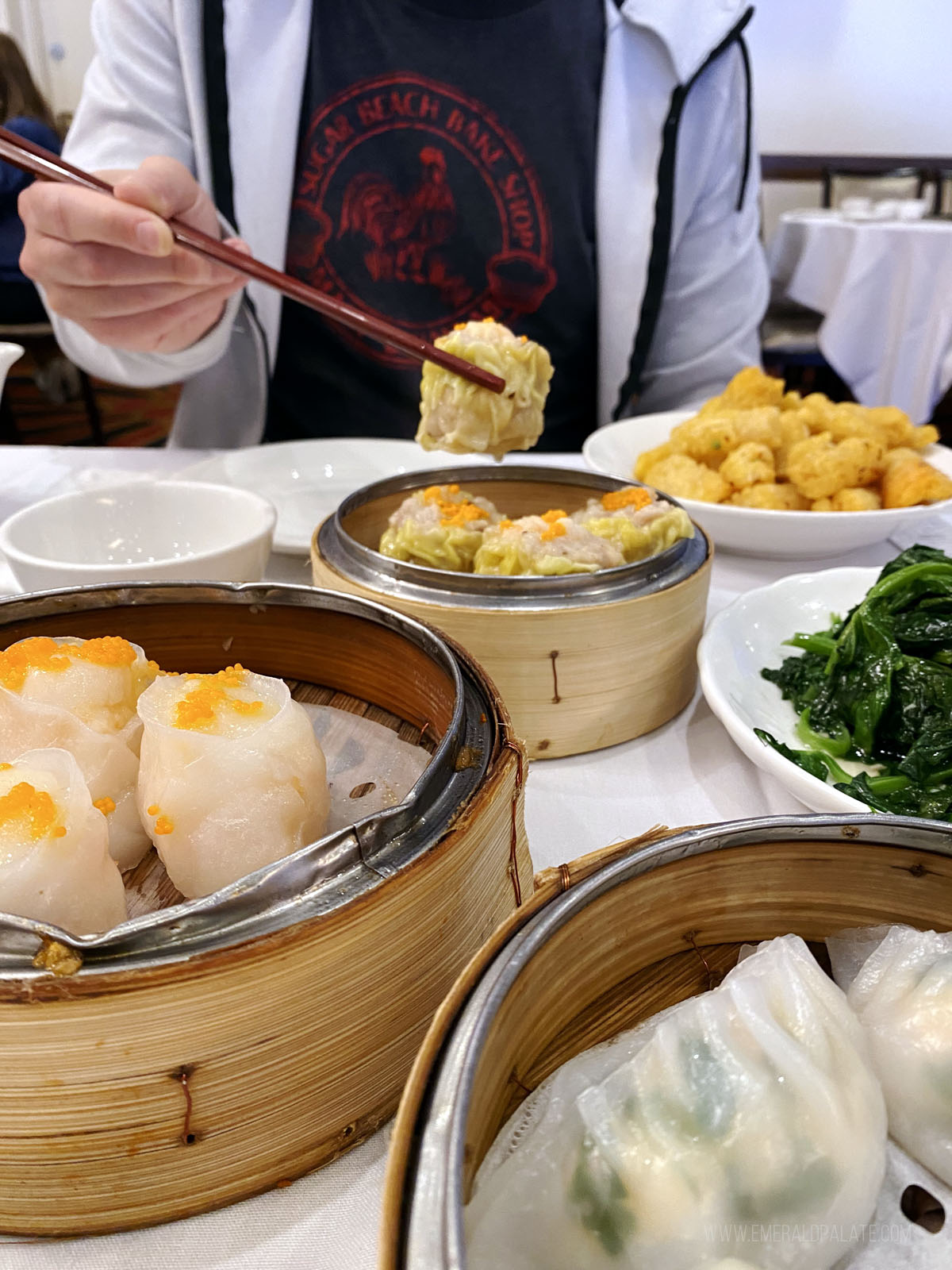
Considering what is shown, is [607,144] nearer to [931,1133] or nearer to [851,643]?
[851,643]

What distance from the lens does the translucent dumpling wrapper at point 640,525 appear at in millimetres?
1647

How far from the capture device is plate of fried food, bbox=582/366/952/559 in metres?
2.11

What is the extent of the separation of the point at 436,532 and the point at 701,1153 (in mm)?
1156

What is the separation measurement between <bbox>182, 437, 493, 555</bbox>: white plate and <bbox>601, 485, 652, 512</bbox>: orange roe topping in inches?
23.8

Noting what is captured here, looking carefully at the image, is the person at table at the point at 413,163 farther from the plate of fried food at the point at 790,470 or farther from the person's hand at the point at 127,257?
the plate of fried food at the point at 790,470

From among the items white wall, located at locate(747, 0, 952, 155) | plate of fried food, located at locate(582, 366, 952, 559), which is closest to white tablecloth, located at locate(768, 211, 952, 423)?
plate of fried food, located at locate(582, 366, 952, 559)

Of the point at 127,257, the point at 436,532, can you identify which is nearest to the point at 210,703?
the point at 436,532

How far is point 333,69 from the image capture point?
2896 mm

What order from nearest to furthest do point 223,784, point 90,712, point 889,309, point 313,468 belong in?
1. point 223,784
2. point 90,712
3. point 313,468
4. point 889,309

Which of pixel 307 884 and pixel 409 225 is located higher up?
pixel 409 225

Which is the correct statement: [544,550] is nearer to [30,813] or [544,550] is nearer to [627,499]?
[627,499]

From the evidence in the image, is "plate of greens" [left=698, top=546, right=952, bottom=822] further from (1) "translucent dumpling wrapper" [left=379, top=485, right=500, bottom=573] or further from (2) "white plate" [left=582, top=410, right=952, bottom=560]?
(1) "translucent dumpling wrapper" [left=379, top=485, right=500, bottom=573]

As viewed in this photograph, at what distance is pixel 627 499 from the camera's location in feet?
5.92

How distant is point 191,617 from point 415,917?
0.69 metres
